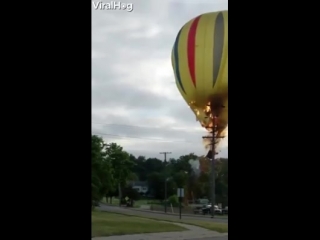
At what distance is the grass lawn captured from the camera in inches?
59.7

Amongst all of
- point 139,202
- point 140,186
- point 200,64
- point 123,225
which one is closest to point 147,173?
point 140,186

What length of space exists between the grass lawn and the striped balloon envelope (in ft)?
2.01

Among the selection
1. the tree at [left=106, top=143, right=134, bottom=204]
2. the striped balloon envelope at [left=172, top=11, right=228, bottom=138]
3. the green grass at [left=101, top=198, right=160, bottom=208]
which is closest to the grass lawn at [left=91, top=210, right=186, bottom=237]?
the green grass at [left=101, top=198, right=160, bottom=208]

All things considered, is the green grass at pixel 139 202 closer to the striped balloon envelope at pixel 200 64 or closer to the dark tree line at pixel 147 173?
the dark tree line at pixel 147 173

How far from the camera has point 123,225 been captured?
240 cm

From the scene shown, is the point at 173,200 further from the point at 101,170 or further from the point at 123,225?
the point at 101,170

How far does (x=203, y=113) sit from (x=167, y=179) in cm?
69

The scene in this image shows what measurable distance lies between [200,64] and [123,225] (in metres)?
1.18

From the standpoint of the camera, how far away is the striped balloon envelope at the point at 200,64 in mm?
2324

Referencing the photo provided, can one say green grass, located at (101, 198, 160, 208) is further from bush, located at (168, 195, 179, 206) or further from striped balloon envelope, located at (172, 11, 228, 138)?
striped balloon envelope, located at (172, 11, 228, 138)
